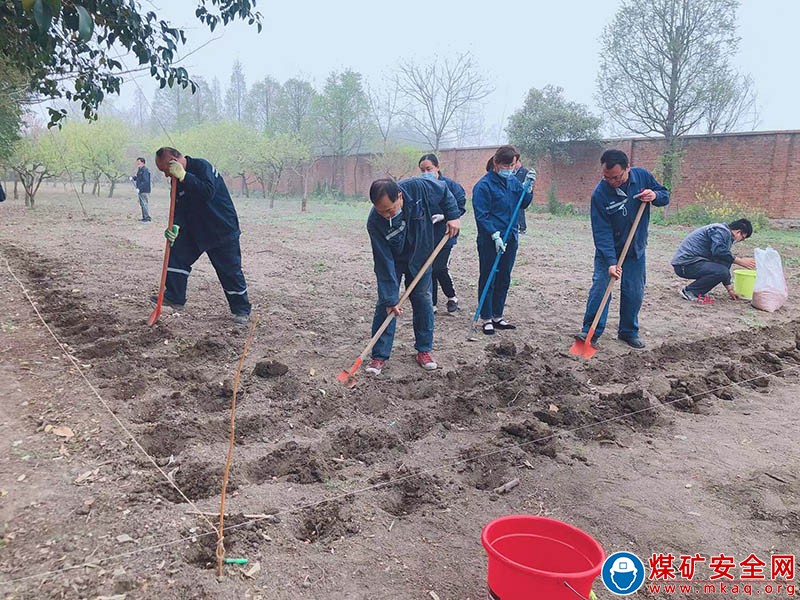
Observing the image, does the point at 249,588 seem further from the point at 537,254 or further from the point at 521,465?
the point at 537,254

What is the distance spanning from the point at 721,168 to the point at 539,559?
19.5 metres

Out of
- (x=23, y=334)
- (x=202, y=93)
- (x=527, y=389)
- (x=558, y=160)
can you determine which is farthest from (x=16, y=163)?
(x=202, y=93)

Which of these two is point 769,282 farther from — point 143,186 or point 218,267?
point 143,186

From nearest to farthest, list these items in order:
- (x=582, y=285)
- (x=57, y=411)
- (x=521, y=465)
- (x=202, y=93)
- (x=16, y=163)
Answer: (x=521, y=465) → (x=57, y=411) → (x=582, y=285) → (x=16, y=163) → (x=202, y=93)

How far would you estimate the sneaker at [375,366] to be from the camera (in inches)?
175

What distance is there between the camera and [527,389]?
4.20 meters

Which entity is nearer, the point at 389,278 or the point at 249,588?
the point at 249,588

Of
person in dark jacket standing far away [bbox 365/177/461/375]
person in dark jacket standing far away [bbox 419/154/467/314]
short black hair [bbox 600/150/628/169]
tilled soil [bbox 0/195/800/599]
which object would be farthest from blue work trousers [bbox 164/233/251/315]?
short black hair [bbox 600/150/628/169]

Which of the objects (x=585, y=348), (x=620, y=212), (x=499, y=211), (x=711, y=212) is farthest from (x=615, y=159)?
(x=711, y=212)

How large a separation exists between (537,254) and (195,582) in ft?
31.9

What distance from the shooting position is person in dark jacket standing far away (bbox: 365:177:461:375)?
14.0 ft

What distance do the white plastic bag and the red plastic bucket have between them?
6096 mm

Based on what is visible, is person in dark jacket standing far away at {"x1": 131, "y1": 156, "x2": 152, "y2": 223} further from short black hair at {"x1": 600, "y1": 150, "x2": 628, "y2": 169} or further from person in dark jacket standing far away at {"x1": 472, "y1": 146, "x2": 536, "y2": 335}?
short black hair at {"x1": 600, "y1": 150, "x2": 628, "y2": 169}

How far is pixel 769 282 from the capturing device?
22.5 ft
